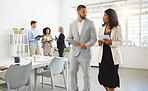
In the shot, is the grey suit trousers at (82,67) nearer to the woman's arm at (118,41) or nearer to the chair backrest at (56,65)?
the chair backrest at (56,65)

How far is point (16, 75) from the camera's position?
8.48 feet

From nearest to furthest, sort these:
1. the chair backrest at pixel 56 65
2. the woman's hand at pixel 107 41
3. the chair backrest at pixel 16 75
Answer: the chair backrest at pixel 16 75 → the woman's hand at pixel 107 41 → the chair backrest at pixel 56 65

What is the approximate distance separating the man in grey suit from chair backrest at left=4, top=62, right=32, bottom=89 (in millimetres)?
956

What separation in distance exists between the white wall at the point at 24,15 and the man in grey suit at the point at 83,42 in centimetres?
321

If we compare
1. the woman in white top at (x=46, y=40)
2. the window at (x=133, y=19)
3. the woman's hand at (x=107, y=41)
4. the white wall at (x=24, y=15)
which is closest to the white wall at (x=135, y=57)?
the window at (x=133, y=19)

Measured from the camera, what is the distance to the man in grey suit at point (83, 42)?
317cm

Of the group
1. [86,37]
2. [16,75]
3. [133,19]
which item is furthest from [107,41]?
[133,19]

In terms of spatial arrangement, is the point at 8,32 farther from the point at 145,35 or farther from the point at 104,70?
the point at 145,35

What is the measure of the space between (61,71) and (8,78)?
138 cm

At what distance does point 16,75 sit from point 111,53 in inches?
60.2

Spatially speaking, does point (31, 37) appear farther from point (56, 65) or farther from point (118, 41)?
point (118, 41)

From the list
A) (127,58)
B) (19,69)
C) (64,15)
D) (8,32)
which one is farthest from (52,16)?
(19,69)

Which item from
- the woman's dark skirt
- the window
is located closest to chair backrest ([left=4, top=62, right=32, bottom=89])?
the woman's dark skirt

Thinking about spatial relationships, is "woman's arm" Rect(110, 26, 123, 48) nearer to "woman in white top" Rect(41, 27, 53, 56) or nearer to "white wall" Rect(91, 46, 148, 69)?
"woman in white top" Rect(41, 27, 53, 56)
